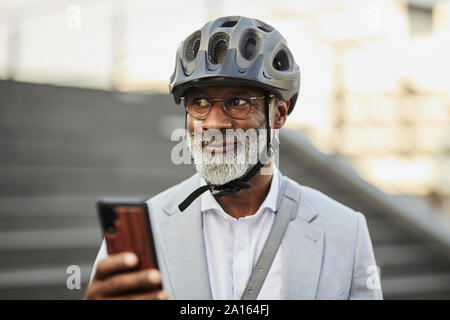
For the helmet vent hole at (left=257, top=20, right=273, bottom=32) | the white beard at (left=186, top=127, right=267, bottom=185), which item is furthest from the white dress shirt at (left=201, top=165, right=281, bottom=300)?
the helmet vent hole at (left=257, top=20, right=273, bottom=32)

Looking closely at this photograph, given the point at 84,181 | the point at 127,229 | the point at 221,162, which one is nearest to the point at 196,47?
the point at 221,162

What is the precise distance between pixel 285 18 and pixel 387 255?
4395mm

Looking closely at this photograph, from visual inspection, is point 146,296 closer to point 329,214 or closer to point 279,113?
point 329,214

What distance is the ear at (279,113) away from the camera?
2.59m

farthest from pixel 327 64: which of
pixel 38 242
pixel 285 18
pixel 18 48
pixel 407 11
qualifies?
pixel 38 242

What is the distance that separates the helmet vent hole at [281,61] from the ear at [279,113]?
0.18 m

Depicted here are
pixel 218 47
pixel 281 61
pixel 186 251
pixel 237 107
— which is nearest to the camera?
pixel 186 251

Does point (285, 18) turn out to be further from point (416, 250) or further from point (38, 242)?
point (38, 242)

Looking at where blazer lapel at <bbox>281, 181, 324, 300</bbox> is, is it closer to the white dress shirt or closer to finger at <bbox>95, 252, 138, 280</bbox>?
the white dress shirt

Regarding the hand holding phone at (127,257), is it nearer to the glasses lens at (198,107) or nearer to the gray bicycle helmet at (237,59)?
the glasses lens at (198,107)

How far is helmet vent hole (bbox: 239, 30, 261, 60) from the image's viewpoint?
2463mm

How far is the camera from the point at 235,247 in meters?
2.18

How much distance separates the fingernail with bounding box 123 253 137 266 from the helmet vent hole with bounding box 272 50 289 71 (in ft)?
4.70

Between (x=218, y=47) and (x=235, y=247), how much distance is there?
1000 mm
